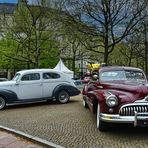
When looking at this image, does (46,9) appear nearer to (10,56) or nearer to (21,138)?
(10,56)

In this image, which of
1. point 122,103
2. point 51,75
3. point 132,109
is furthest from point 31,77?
→ point 132,109

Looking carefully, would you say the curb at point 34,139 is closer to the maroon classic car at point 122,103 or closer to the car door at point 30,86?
the maroon classic car at point 122,103

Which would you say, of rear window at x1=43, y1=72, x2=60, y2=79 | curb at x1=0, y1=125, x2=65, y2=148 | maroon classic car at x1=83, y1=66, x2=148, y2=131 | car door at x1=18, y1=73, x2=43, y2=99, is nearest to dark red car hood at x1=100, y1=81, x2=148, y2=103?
maroon classic car at x1=83, y1=66, x2=148, y2=131

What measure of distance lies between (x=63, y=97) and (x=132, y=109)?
8.09 metres

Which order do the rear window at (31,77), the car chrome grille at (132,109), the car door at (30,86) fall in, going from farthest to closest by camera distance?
the rear window at (31,77)
the car door at (30,86)
the car chrome grille at (132,109)

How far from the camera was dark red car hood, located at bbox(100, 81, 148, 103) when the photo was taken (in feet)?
26.8

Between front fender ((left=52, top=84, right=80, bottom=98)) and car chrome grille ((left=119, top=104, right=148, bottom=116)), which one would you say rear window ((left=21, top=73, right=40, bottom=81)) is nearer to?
front fender ((left=52, top=84, right=80, bottom=98))

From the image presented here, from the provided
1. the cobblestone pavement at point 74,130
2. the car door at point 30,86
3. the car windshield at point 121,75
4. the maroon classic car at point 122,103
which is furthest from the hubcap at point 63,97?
the maroon classic car at point 122,103

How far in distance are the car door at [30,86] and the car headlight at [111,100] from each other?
7461mm

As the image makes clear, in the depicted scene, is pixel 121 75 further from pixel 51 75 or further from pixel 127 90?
pixel 51 75

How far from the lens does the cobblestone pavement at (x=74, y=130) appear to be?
7.73 meters

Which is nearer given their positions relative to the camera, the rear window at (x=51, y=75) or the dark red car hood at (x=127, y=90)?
the dark red car hood at (x=127, y=90)

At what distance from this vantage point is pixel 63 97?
15875 millimetres

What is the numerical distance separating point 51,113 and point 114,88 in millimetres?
4101
